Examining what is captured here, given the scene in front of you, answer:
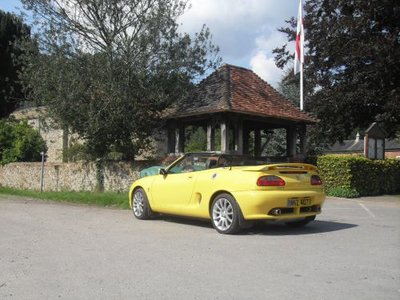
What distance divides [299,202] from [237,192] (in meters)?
1.14

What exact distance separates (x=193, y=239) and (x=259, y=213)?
1.20m

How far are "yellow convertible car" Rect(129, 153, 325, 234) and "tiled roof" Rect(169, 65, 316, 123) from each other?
731 centimetres

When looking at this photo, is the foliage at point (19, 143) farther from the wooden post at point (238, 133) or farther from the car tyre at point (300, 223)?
the car tyre at point (300, 223)

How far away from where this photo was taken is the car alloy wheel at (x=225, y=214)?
8953mm

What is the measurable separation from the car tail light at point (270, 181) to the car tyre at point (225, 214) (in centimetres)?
58

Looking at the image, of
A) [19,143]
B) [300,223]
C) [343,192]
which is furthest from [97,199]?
[19,143]

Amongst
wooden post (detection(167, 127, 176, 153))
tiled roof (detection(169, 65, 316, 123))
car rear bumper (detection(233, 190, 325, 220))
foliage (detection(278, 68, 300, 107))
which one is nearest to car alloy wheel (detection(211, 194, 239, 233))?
car rear bumper (detection(233, 190, 325, 220))

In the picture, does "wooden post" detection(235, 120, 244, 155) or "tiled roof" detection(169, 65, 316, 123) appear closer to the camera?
"tiled roof" detection(169, 65, 316, 123)

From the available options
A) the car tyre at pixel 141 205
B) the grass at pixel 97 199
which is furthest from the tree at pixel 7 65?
the car tyre at pixel 141 205

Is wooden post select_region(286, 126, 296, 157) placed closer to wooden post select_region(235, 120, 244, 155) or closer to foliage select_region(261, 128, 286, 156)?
wooden post select_region(235, 120, 244, 155)

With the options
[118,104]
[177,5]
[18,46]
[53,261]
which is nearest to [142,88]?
[118,104]

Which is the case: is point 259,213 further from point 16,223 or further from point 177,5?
point 177,5

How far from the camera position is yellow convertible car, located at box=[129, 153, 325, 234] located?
8.84 m

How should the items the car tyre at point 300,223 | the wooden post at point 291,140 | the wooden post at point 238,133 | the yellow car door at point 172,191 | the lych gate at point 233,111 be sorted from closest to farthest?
the car tyre at point 300,223, the yellow car door at point 172,191, the lych gate at point 233,111, the wooden post at point 238,133, the wooden post at point 291,140
